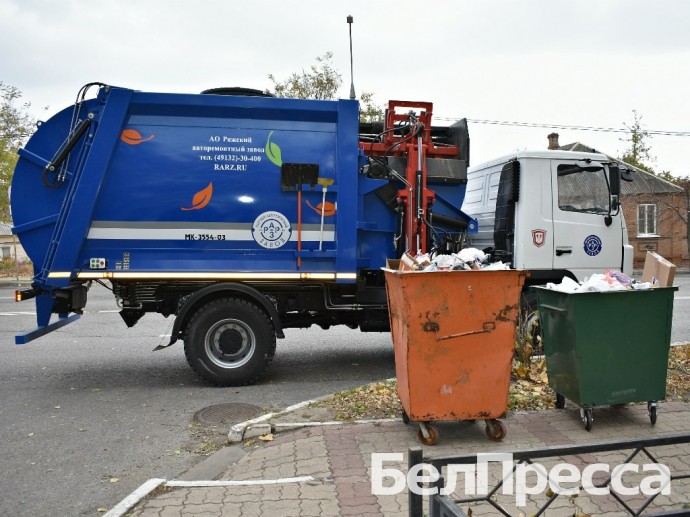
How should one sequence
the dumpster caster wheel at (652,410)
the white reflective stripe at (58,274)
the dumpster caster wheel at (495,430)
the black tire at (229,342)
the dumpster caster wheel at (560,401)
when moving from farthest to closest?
the black tire at (229,342) → the white reflective stripe at (58,274) → the dumpster caster wheel at (560,401) → the dumpster caster wheel at (652,410) → the dumpster caster wheel at (495,430)

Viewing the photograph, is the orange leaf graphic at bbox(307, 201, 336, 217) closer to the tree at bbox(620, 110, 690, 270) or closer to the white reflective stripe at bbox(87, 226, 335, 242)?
the white reflective stripe at bbox(87, 226, 335, 242)

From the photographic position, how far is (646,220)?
30.7 metres

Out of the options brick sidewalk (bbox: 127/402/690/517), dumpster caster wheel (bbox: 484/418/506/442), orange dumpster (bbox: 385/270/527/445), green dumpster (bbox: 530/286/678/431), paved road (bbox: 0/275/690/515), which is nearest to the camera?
brick sidewalk (bbox: 127/402/690/517)

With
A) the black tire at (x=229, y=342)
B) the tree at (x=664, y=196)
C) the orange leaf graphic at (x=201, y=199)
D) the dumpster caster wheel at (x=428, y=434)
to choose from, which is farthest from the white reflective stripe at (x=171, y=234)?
the tree at (x=664, y=196)

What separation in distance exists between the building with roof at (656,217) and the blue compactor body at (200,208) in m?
25.6

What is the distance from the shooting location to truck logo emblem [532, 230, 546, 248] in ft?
23.3

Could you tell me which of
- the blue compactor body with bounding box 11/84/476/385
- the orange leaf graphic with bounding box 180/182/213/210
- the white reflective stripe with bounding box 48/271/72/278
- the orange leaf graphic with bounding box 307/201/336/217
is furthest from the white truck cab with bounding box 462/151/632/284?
the white reflective stripe with bounding box 48/271/72/278

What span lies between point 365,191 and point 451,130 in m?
1.53

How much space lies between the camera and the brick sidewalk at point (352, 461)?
3.46 metres

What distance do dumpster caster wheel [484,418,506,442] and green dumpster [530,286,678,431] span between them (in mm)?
659

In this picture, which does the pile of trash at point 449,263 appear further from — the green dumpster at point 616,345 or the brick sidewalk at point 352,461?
the brick sidewalk at point 352,461

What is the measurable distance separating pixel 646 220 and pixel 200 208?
2947 cm

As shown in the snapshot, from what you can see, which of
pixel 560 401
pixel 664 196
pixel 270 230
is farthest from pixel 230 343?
pixel 664 196

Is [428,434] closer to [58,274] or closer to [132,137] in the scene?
[58,274]
